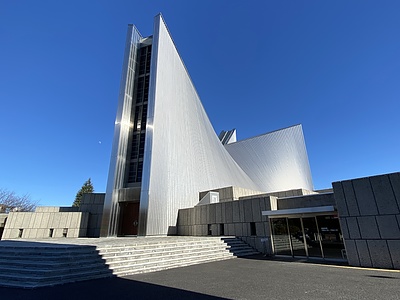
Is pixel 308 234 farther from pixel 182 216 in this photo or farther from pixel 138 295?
pixel 182 216

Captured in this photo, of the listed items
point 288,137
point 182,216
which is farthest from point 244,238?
point 288,137

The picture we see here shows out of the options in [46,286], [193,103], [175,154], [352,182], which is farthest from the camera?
[193,103]

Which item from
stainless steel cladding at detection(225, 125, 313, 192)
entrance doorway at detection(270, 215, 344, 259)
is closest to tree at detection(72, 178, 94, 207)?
stainless steel cladding at detection(225, 125, 313, 192)

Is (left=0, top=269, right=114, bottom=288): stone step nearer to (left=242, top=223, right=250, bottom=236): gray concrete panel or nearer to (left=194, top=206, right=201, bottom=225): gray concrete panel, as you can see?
(left=242, top=223, right=250, bottom=236): gray concrete panel

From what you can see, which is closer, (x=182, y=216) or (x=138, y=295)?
(x=138, y=295)

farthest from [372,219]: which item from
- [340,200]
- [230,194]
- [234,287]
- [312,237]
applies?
[230,194]

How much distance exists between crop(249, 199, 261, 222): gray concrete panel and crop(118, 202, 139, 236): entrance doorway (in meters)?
8.88

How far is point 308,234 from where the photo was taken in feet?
29.2

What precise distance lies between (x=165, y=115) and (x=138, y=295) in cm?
1435

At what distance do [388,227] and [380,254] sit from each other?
0.91m

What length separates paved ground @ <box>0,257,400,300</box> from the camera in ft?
13.0

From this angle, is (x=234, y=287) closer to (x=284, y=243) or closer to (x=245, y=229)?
(x=284, y=243)

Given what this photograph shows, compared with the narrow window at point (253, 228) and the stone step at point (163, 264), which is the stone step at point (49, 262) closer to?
the stone step at point (163, 264)

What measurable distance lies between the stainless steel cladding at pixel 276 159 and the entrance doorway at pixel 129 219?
21393 millimetres
